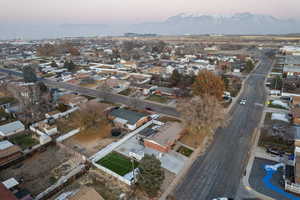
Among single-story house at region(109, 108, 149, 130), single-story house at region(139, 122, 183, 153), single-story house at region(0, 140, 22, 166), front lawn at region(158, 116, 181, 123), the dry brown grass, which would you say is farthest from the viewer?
→ front lawn at region(158, 116, 181, 123)

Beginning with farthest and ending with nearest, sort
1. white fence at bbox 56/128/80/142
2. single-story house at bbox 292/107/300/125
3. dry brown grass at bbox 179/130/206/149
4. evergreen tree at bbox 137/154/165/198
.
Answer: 1. single-story house at bbox 292/107/300/125
2. white fence at bbox 56/128/80/142
3. dry brown grass at bbox 179/130/206/149
4. evergreen tree at bbox 137/154/165/198

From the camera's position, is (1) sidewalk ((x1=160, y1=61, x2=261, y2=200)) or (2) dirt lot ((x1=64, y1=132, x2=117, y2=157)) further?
(2) dirt lot ((x1=64, y1=132, x2=117, y2=157))

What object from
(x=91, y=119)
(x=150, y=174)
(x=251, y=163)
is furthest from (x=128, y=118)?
(x=251, y=163)

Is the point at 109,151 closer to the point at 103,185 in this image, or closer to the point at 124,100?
the point at 103,185

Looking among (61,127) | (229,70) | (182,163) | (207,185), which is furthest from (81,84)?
(229,70)

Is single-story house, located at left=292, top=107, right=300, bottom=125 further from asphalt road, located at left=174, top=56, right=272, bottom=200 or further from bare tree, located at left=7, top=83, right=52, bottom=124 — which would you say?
bare tree, located at left=7, top=83, right=52, bottom=124

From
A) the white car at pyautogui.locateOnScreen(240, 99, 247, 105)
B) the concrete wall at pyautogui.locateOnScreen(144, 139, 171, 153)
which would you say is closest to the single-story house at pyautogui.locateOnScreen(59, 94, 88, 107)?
the concrete wall at pyautogui.locateOnScreen(144, 139, 171, 153)
